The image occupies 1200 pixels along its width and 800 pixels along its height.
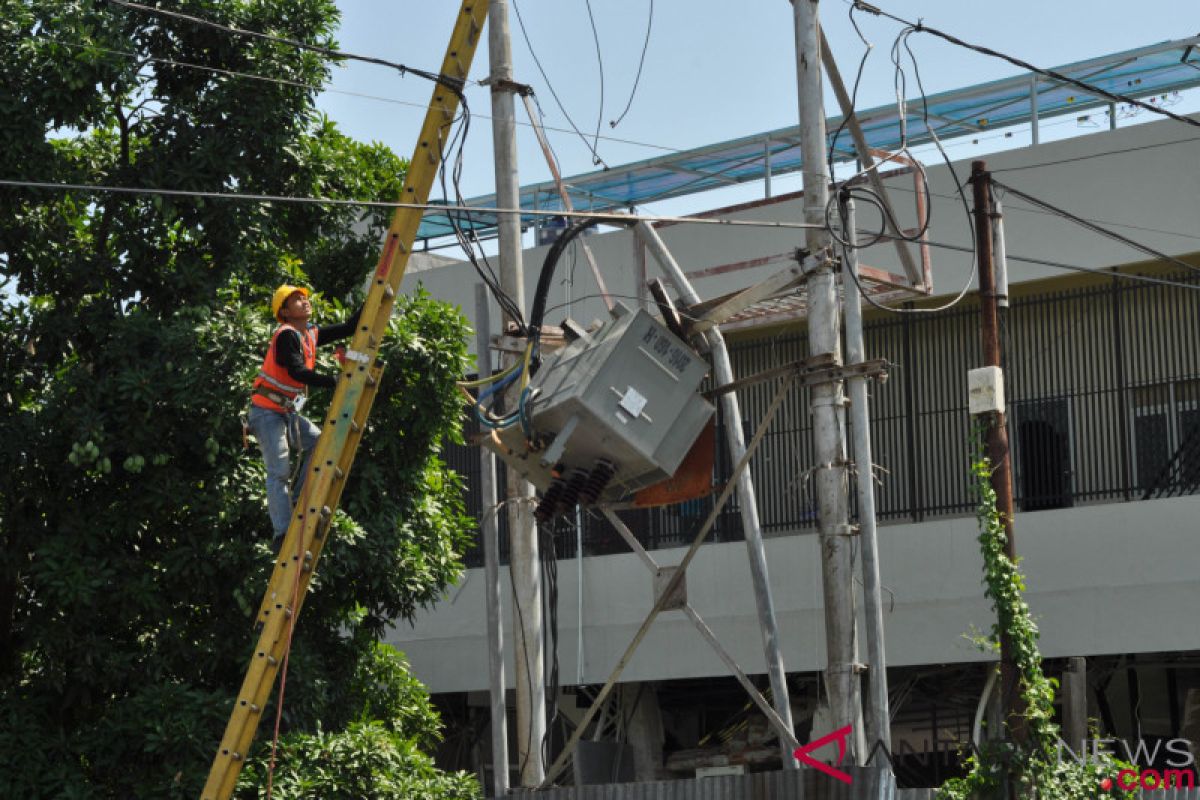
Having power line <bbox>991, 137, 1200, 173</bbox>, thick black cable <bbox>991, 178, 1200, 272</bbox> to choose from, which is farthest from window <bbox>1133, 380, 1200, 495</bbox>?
power line <bbox>991, 137, 1200, 173</bbox>

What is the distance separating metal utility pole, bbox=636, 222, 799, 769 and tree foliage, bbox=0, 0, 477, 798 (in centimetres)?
336

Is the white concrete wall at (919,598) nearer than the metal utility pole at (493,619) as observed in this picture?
No

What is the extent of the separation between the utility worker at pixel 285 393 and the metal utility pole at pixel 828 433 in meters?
2.99

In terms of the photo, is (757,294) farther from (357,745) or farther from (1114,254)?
(1114,254)

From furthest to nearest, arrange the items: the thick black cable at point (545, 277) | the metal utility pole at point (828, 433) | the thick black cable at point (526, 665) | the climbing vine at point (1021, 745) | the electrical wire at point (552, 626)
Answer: the electrical wire at point (552, 626)
the thick black cable at point (526, 665)
the climbing vine at point (1021, 745)
the thick black cable at point (545, 277)
the metal utility pole at point (828, 433)

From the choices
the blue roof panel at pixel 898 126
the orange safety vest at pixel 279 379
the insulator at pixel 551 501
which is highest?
the blue roof panel at pixel 898 126

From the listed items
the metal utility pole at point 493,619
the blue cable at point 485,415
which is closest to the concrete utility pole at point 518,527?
the metal utility pole at point 493,619

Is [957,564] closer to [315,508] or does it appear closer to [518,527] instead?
[518,527]

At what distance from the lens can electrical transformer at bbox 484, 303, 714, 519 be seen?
10.7m

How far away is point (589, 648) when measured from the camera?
20.5m

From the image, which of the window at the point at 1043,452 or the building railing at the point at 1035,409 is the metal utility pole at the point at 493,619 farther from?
the window at the point at 1043,452

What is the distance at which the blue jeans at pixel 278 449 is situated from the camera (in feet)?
36.3

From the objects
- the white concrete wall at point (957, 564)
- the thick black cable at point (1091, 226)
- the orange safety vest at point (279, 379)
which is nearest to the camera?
the orange safety vest at point (279, 379)

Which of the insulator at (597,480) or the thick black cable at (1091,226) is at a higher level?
the thick black cable at (1091,226)
